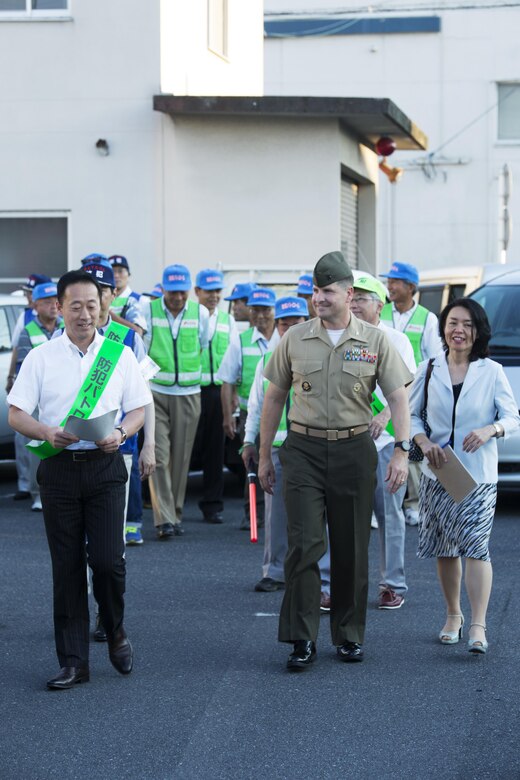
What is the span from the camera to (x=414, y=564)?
984 cm

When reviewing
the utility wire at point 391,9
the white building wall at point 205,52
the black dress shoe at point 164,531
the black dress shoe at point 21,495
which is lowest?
the black dress shoe at point 21,495

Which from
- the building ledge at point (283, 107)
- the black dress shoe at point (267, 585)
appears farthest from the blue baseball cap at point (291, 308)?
the building ledge at point (283, 107)

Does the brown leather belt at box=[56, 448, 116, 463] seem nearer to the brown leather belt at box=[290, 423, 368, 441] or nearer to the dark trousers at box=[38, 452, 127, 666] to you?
the dark trousers at box=[38, 452, 127, 666]

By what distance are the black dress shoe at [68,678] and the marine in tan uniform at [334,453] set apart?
3.32 ft

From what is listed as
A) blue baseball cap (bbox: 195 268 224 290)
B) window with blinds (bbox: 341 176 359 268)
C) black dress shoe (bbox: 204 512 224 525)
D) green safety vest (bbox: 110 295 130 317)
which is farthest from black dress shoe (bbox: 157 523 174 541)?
window with blinds (bbox: 341 176 359 268)

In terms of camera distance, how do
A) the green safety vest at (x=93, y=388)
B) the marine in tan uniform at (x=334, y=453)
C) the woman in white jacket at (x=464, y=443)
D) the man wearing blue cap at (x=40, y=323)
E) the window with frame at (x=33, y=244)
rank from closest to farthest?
1. the green safety vest at (x=93, y=388)
2. the marine in tan uniform at (x=334, y=453)
3. the woman in white jacket at (x=464, y=443)
4. the man wearing blue cap at (x=40, y=323)
5. the window with frame at (x=33, y=244)

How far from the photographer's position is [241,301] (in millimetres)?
12820

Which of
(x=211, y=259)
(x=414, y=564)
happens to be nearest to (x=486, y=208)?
(x=211, y=259)

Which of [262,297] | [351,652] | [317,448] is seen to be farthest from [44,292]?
[351,652]

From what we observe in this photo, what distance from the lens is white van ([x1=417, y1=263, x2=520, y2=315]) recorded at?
16.4 meters

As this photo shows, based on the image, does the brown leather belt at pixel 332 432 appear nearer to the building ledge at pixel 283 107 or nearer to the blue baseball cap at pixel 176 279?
the blue baseball cap at pixel 176 279

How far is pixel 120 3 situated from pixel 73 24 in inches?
25.9

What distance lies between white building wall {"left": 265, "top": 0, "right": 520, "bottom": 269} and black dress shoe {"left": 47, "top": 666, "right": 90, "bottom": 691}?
26.6m

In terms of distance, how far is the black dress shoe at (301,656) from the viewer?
6.80 meters
